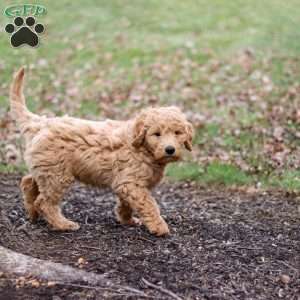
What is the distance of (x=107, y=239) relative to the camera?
5.71 meters

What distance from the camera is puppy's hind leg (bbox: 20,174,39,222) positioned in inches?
241

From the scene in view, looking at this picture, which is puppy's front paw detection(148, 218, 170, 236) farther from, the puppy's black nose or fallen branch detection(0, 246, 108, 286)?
fallen branch detection(0, 246, 108, 286)

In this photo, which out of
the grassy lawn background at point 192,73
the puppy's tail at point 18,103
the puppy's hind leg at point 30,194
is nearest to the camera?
the puppy's tail at point 18,103

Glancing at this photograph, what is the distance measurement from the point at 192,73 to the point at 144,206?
328 inches

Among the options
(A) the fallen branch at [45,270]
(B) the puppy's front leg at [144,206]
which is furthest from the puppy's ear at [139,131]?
(A) the fallen branch at [45,270]

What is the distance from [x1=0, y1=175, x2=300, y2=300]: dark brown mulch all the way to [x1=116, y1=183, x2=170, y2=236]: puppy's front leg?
0.39 ft

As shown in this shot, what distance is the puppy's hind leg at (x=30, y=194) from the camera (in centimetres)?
613

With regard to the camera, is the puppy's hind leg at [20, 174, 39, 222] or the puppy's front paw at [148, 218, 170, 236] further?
A: the puppy's hind leg at [20, 174, 39, 222]

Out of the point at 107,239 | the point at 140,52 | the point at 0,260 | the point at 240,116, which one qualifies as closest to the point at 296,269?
the point at 107,239

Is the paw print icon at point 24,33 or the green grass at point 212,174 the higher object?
the paw print icon at point 24,33

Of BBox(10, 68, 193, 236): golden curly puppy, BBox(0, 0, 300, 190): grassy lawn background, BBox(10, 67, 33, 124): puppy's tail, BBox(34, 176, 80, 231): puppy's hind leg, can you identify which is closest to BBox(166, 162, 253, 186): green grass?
BBox(0, 0, 300, 190): grassy lawn background

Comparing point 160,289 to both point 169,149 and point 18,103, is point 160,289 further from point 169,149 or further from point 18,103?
point 18,103

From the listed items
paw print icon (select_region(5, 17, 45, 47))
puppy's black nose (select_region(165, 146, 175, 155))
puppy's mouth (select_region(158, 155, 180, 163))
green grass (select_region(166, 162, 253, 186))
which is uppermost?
paw print icon (select_region(5, 17, 45, 47))

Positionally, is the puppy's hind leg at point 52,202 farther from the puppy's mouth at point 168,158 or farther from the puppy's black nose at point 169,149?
the puppy's black nose at point 169,149
